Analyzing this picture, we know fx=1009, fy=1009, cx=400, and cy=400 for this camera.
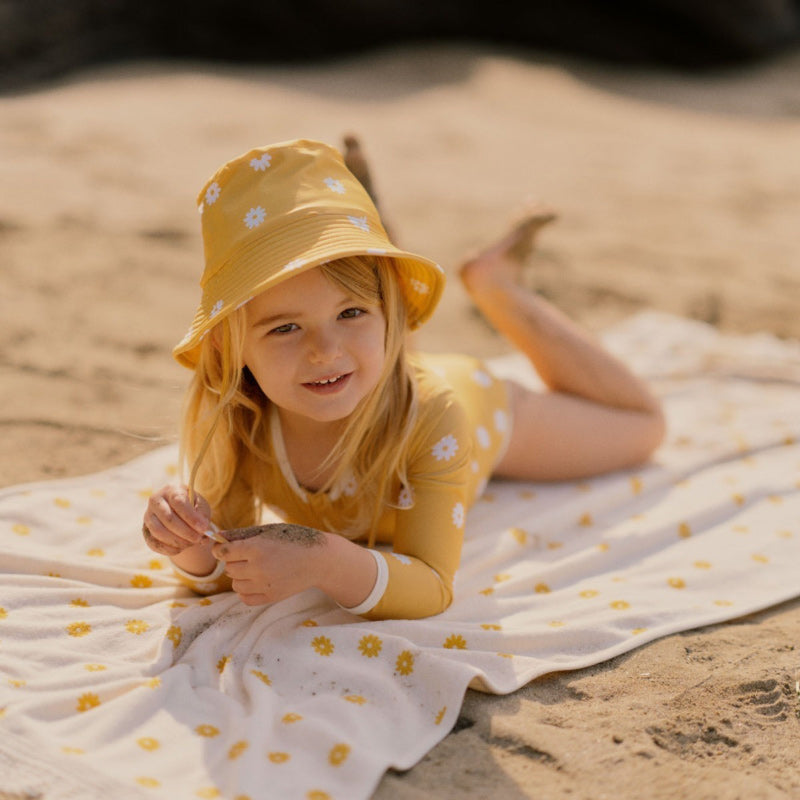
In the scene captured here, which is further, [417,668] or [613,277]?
[613,277]

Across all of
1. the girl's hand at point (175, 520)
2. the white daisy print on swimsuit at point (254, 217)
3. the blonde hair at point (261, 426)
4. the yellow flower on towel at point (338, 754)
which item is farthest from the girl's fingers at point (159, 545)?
the white daisy print on swimsuit at point (254, 217)

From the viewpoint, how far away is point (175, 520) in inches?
75.2

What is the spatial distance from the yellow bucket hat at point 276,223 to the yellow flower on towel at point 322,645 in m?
0.61

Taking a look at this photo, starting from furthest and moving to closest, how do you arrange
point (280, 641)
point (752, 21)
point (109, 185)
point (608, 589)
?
point (752, 21) → point (109, 185) → point (608, 589) → point (280, 641)

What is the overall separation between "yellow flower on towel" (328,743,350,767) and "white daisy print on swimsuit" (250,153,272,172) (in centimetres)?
103

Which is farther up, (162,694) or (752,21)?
(752,21)

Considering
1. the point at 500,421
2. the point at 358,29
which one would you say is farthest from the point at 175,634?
the point at 358,29

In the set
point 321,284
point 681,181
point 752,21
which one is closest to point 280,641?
point 321,284

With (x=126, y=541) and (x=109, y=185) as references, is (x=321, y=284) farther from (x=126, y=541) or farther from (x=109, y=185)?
(x=109, y=185)

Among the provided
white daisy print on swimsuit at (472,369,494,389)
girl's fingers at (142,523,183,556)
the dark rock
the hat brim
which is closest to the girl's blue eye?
the hat brim

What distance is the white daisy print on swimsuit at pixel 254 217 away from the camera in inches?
71.6

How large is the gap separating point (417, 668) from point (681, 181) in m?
4.39

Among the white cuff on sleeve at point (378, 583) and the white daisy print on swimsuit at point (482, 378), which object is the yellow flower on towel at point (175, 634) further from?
the white daisy print on swimsuit at point (482, 378)

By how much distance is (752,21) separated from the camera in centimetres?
836
